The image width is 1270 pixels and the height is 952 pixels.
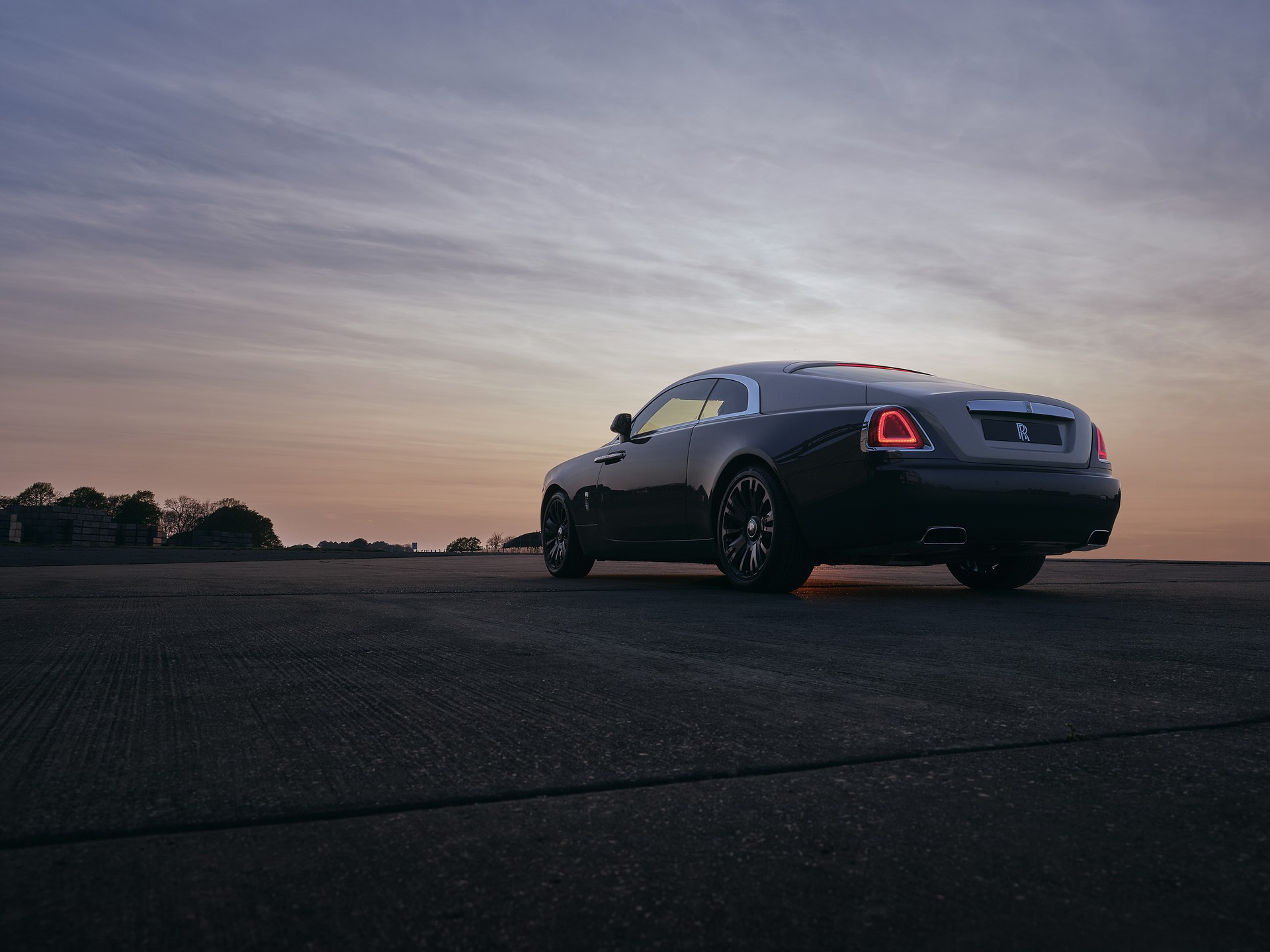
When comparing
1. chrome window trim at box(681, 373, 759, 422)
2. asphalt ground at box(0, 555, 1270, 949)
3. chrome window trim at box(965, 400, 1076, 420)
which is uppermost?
chrome window trim at box(681, 373, 759, 422)

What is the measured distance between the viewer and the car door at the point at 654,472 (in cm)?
767

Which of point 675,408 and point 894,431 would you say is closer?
point 894,431

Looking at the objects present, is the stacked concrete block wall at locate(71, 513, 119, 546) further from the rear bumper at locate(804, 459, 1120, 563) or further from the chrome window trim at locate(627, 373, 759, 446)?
the rear bumper at locate(804, 459, 1120, 563)

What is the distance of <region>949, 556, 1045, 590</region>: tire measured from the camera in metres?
7.79

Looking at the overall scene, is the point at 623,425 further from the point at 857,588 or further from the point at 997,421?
the point at 997,421

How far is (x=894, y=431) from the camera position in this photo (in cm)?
605

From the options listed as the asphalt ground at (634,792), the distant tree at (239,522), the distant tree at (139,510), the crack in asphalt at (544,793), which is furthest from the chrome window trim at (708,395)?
the distant tree at (139,510)

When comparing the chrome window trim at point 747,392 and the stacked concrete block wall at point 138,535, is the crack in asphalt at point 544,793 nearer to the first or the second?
the chrome window trim at point 747,392

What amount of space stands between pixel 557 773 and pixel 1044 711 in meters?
1.37

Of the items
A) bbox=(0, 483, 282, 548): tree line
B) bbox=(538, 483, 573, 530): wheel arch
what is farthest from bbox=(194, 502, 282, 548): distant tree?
bbox=(538, 483, 573, 530): wheel arch

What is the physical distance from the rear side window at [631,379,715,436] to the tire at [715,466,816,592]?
94 cm

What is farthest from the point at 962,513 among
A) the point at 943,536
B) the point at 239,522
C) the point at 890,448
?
the point at 239,522

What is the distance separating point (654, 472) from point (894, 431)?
2.35 metres

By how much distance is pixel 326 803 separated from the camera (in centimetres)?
189
